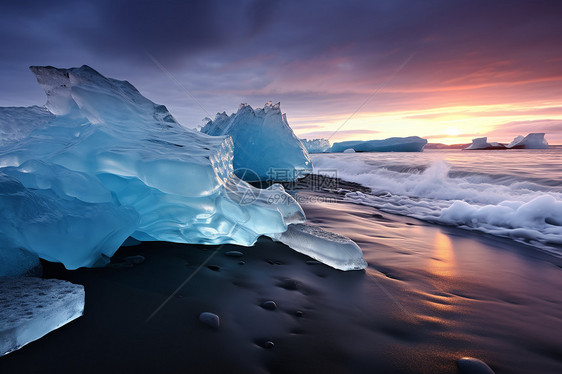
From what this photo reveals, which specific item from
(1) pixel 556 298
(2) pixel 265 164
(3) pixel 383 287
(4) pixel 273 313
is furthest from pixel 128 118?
(2) pixel 265 164

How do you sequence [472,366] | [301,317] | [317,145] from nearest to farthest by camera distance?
1. [472,366]
2. [301,317]
3. [317,145]

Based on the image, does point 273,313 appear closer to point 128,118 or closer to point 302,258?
point 302,258

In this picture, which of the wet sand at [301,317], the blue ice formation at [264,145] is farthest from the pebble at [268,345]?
the blue ice formation at [264,145]

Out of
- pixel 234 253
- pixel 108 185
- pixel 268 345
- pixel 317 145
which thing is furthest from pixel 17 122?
pixel 317 145

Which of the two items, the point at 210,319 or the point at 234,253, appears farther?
the point at 234,253

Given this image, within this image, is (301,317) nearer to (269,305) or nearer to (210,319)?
(269,305)

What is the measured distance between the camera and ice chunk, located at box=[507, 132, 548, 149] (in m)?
39.8

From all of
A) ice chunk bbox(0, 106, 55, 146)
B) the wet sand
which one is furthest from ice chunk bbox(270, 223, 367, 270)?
ice chunk bbox(0, 106, 55, 146)

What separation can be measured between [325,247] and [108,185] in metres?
1.94

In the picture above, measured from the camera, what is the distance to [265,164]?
9.71 metres

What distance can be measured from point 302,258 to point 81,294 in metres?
1.60

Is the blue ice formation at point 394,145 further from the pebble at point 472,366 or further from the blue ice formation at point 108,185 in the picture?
the pebble at point 472,366

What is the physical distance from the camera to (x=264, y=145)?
9.55m

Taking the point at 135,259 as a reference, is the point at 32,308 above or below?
above
